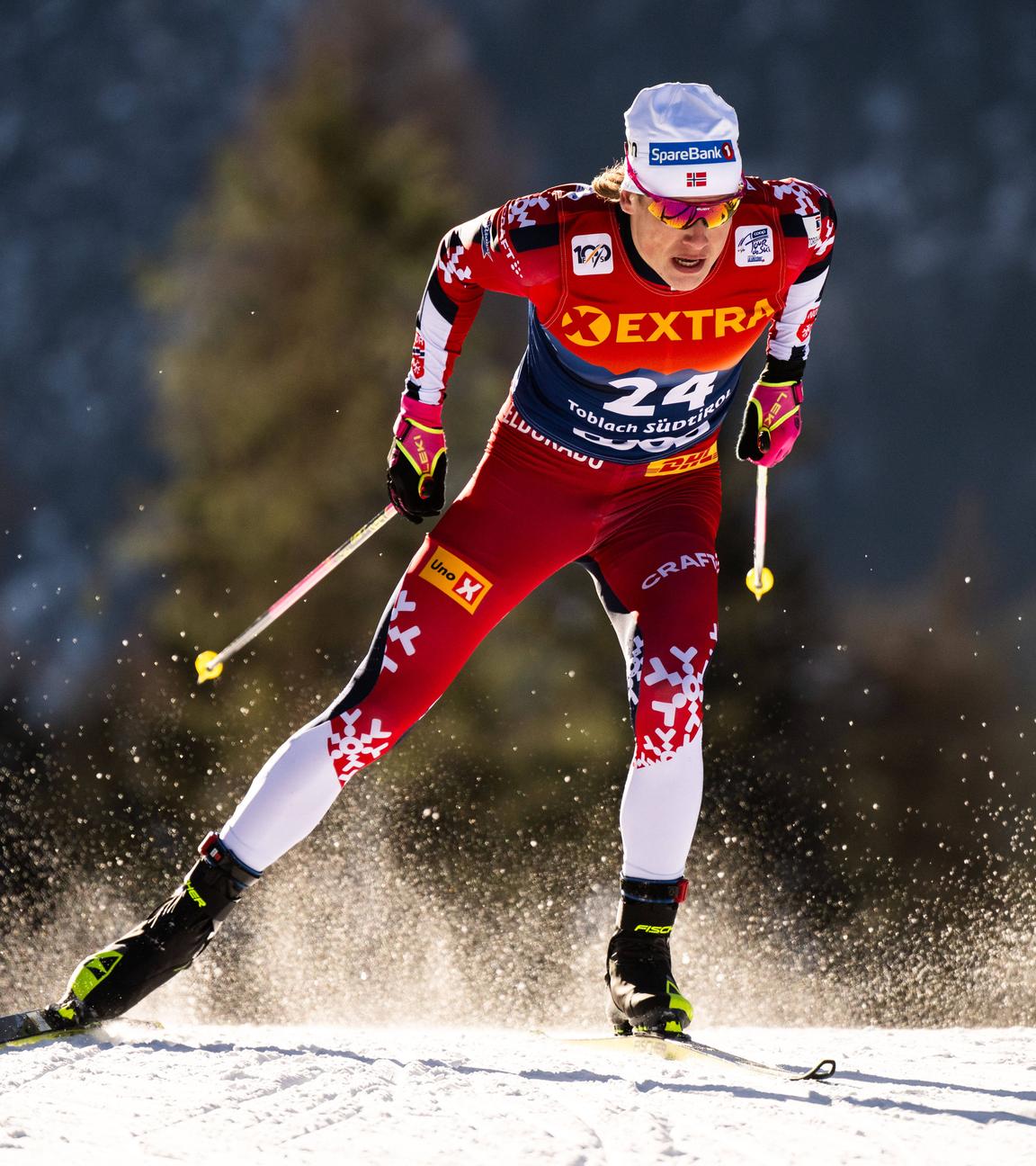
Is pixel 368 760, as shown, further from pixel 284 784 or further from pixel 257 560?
pixel 257 560

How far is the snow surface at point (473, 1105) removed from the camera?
182 centimetres

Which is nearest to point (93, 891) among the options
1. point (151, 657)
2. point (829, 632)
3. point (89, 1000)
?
point (151, 657)

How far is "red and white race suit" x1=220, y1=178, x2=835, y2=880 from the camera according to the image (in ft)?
8.46

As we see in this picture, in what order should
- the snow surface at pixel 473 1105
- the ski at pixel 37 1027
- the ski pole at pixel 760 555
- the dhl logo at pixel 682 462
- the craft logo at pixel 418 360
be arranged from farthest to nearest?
1. the ski pole at pixel 760 555
2. the craft logo at pixel 418 360
3. the dhl logo at pixel 682 462
4. the ski at pixel 37 1027
5. the snow surface at pixel 473 1105

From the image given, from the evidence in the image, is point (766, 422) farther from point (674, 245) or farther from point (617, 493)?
point (674, 245)

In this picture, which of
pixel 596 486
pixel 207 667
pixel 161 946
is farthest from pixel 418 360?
pixel 161 946

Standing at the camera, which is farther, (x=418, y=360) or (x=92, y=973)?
(x=418, y=360)

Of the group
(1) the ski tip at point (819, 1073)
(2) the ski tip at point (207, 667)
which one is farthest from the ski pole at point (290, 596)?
(1) the ski tip at point (819, 1073)

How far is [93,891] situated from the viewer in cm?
1255

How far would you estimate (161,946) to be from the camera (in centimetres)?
258

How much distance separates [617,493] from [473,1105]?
49.8 inches

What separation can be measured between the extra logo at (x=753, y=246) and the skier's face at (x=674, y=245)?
0.19ft

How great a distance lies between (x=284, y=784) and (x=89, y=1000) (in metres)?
0.52

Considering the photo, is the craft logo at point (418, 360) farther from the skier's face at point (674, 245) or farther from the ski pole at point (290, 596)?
the skier's face at point (674, 245)
